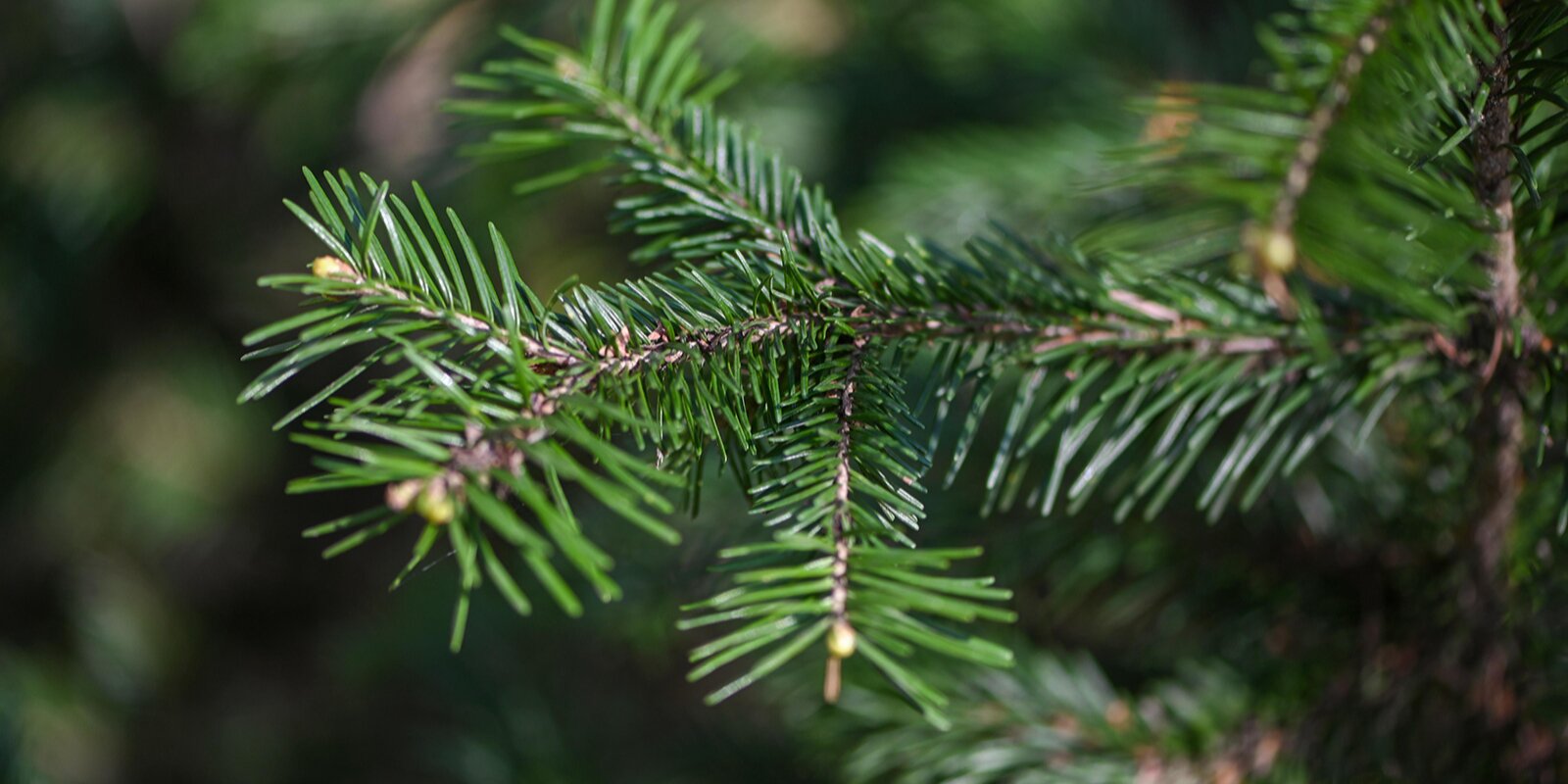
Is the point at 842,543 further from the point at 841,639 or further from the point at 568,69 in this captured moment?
the point at 568,69

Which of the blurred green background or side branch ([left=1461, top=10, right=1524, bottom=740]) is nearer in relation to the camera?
side branch ([left=1461, top=10, right=1524, bottom=740])

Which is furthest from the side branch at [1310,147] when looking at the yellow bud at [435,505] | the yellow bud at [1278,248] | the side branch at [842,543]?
the yellow bud at [435,505]

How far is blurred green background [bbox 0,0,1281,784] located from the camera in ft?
2.23

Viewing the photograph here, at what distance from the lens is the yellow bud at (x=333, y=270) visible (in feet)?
0.85

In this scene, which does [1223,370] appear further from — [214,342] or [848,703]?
[214,342]

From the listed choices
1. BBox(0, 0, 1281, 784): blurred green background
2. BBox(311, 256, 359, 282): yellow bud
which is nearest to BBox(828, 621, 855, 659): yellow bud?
BBox(311, 256, 359, 282): yellow bud

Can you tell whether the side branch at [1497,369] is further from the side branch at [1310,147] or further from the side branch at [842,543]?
the side branch at [842,543]

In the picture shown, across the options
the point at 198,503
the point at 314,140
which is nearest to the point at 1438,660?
the point at 314,140

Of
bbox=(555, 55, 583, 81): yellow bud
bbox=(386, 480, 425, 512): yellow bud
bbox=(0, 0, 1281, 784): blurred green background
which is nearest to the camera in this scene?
bbox=(386, 480, 425, 512): yellow bud

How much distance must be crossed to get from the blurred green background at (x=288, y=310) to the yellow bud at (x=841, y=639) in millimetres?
269

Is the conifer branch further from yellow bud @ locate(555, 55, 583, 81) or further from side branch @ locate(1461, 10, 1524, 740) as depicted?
yellow bud @ locate(555, 55, 583, 81)

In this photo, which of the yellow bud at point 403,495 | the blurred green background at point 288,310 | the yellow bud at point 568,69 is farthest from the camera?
the blurred green background at point 288,310

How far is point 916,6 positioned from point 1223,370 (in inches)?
26.2

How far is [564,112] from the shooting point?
0.38 metres
